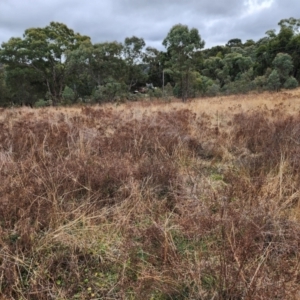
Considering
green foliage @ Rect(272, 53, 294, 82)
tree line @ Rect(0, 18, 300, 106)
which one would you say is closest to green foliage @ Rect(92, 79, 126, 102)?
tree line @ Rect(0, 18, 300, 106)

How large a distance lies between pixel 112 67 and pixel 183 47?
5.16 metres

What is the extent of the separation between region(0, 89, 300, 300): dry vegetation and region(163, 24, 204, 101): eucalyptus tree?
40.0 feet

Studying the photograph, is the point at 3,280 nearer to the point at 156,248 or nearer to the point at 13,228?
the point at 13,228

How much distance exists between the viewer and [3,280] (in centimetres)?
154

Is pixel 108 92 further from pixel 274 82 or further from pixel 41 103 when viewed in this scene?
pixel 274 82

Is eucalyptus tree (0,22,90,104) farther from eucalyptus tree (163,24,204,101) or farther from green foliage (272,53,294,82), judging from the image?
green foliage (272,53,294,82)

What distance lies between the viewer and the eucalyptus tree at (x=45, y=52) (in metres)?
20.7

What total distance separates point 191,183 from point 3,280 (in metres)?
1.86

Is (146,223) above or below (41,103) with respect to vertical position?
below

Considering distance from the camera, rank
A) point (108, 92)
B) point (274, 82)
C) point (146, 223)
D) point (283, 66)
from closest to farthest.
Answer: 1. point (146, 223)
2. point (108, 92)
3. point (274, 82)
4. point (283, 66)

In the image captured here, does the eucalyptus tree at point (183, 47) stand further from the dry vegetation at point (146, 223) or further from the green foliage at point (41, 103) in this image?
the dry vegetation at point (146, 223)

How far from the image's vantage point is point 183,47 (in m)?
15.1

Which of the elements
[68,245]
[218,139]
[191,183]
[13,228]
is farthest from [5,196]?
[218,139]

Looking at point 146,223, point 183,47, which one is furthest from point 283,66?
point 146,223
